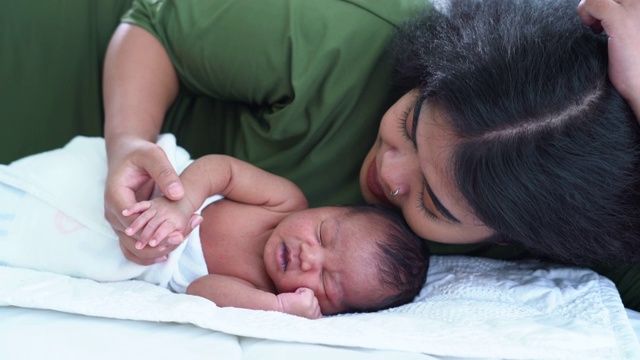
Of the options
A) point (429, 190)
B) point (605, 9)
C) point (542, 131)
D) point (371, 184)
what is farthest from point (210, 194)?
point (605, 9)

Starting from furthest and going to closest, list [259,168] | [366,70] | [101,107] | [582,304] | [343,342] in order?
[101,107]
[259,168]
[366,70]
[582,304]
[343,342]

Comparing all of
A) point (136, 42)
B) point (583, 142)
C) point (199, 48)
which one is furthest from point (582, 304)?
point (136, 42)

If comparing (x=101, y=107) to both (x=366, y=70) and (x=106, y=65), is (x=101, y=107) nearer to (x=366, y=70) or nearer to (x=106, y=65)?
(x=106, y=65)

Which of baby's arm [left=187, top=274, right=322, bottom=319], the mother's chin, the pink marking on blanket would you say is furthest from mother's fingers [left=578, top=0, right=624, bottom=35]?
the pink marking on blanket

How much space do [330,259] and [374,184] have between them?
0.19m

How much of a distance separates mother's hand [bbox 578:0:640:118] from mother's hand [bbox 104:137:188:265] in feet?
2.49

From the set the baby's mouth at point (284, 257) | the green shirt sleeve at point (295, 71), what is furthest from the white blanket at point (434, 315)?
the green shirt sleeve at point (295, 71)

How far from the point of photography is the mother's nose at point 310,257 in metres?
1.32

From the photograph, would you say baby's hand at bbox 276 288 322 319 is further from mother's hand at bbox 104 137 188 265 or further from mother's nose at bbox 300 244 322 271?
mother's hand at bbox 104 137 188 265

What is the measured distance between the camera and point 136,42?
144 cm

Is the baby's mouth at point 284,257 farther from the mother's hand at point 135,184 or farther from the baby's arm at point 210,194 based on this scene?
the mother's hand at point 135,184

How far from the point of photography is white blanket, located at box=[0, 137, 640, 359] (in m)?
1.02

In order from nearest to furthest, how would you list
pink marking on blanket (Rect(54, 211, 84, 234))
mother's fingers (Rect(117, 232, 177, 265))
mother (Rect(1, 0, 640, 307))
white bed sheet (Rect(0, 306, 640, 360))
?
white bed sheet (Rect(0, 306, 640, 360))
mother (Rect(1, 0, 640, 307))
mother's fingers (Rect(117, 232, 177, 265))
pink marking on blanket (Rect(54, 211, 84, 234))

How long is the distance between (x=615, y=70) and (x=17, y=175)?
113 cm
